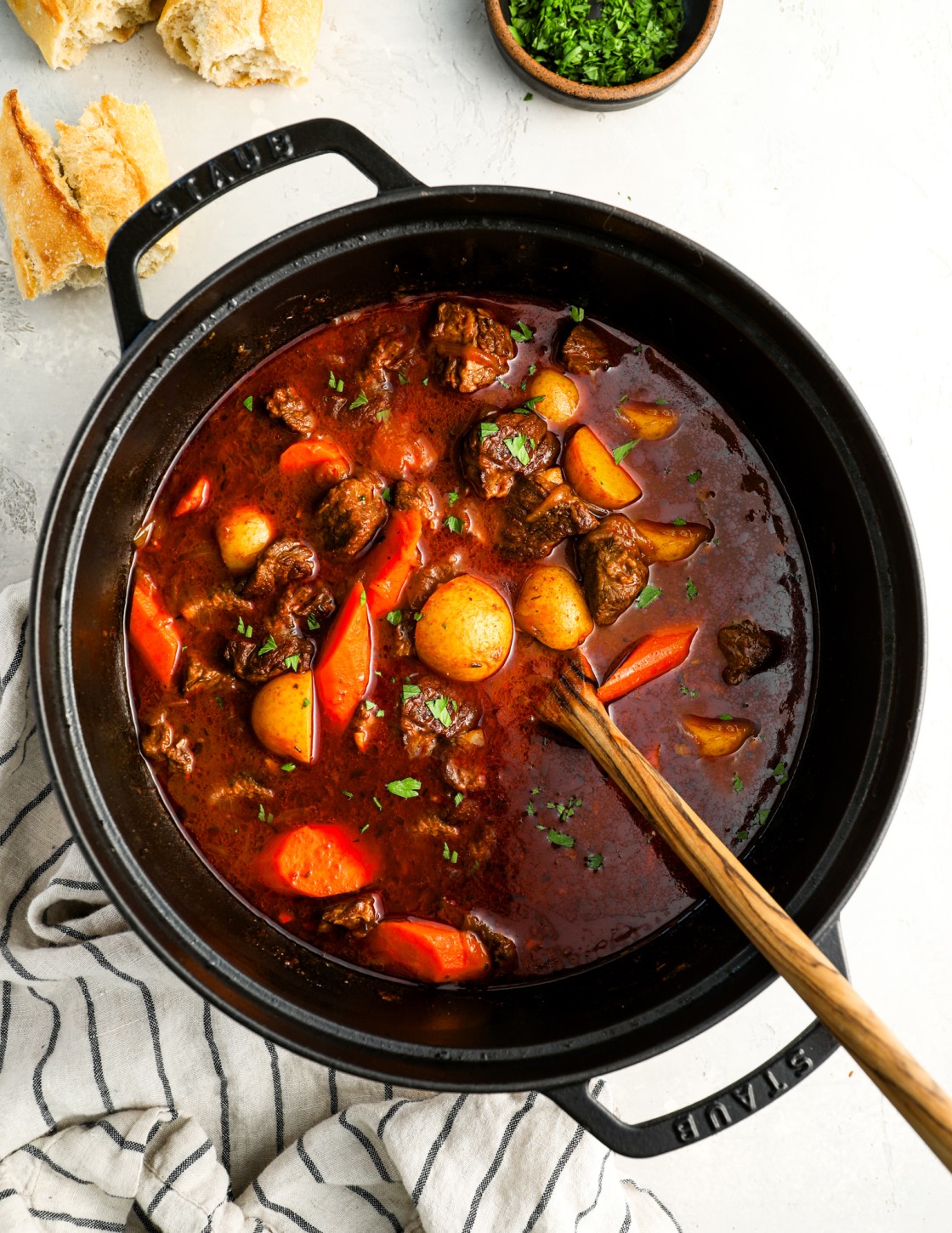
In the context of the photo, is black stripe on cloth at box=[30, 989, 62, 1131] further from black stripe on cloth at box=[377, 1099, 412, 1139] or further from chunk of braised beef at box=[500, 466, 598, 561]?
chunk of braised beef at box=[500, 466, 598, 561]

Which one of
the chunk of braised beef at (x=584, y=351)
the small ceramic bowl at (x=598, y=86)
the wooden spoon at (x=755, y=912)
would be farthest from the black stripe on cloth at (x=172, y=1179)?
the small ceramic bowl at (x=598, y=86)

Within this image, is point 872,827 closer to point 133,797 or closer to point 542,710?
point 542,710

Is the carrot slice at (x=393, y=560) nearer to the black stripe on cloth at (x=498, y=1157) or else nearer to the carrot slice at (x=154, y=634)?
the carrot slice at (x=154, y=634)

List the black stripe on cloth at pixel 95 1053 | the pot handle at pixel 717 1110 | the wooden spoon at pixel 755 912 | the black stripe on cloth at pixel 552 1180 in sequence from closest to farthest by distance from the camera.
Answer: the wooden spoon at pixel 755 912, the pot handle at pixel 717 1110, the black stripe on cloth at pixel 552 1180, the black stripe on cloth at pixel 95 1053

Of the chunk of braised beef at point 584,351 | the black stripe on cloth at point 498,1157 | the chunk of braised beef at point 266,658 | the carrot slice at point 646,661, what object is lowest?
the black stripe on cloth at point 498,1157

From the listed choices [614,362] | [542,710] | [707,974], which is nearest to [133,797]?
[542,710]
